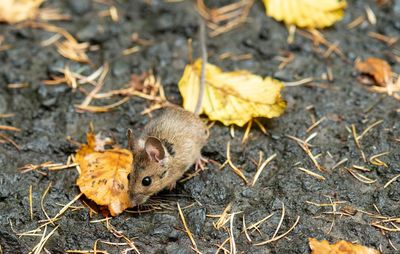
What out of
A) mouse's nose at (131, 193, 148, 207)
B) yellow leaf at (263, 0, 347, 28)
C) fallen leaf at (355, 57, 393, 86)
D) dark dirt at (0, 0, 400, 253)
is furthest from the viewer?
yellow leaf at (263, 0, 347, 28)

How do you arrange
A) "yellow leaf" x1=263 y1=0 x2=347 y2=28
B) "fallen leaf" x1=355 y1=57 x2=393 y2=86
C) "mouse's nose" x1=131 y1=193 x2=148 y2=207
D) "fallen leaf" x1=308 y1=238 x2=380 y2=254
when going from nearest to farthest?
"fallen leaf" x1=308 y1=238 x2=380 y2=254
"mouse's nose" x1=131 y1=193 x2=148 y2=207
"fallen leaf" x1=355 y1=57 x2=393 y2=86
"yellow leaf" x1=263 y1=0 x2=347 y2=28

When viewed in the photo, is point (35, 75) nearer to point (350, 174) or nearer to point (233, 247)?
point (233, 247)

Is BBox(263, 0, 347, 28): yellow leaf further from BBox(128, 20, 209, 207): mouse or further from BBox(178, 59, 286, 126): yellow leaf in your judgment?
BBox(128, 20, 209, 207): mouse

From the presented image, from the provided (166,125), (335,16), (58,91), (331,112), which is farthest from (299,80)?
(58,91)

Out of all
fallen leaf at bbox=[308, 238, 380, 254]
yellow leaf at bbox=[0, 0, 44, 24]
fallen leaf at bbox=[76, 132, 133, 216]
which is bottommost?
fallen leaf at bbox=[308, 238, 380, 254]

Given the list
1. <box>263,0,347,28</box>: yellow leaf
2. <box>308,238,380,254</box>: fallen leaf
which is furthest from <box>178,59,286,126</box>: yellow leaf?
<box>308,238,380,254</box>: fallen leaf

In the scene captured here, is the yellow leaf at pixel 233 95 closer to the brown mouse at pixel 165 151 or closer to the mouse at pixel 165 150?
the mouse at pixel 165 150

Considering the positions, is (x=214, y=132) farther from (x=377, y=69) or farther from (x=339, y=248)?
(x=377, y=69)
